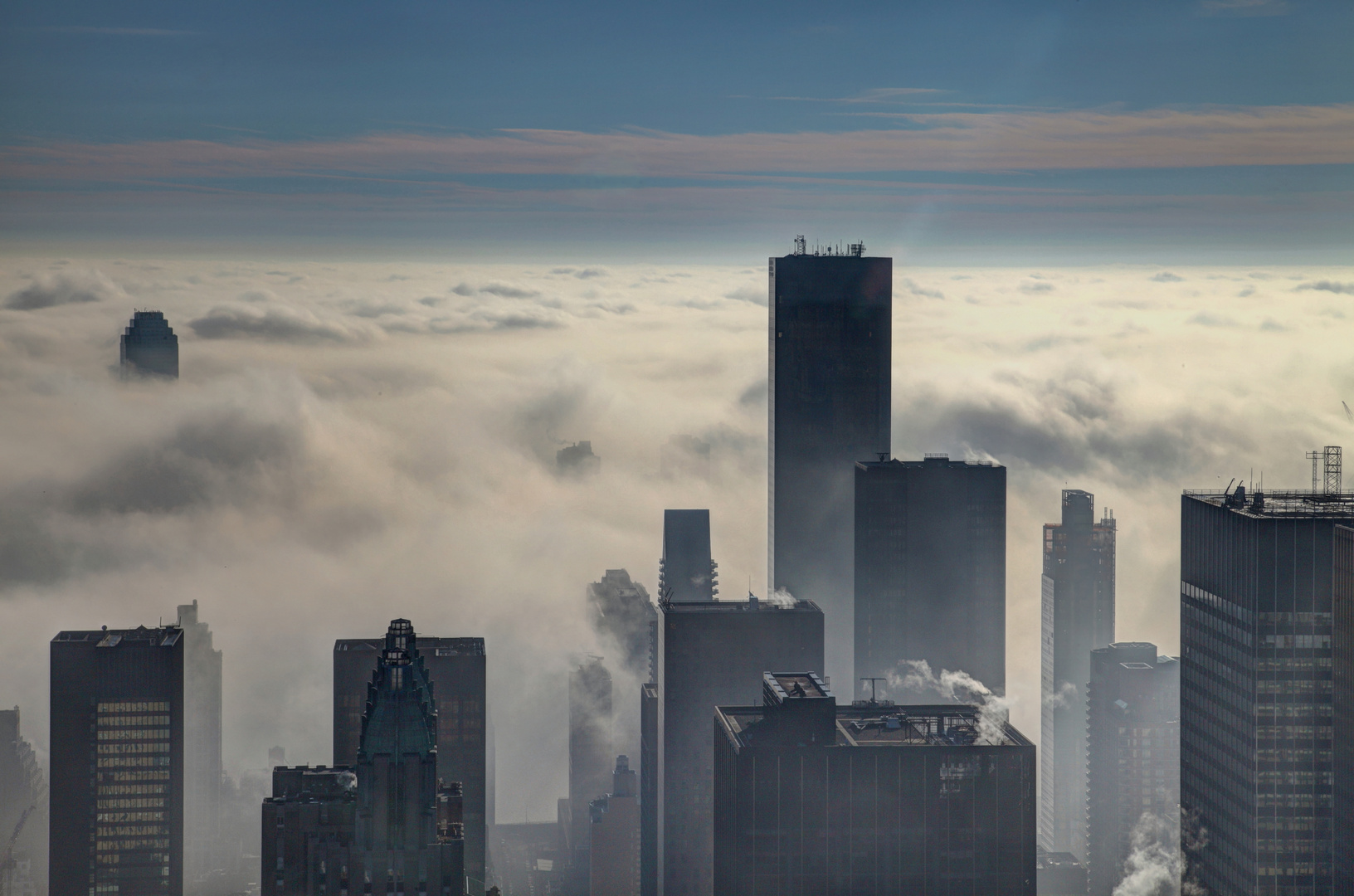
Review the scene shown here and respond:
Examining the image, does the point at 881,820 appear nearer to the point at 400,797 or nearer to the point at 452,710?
the point at 400,797

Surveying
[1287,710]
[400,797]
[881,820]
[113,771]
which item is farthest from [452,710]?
[1287,710]

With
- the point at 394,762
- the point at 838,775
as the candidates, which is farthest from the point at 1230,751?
the point at 394,762

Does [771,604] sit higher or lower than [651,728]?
higher

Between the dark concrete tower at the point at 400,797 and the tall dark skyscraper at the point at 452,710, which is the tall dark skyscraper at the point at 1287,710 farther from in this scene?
the tall dark skyscraper at the point at 452,710

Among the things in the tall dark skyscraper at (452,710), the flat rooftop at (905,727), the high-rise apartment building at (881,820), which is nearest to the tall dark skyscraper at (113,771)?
the tall dark skyscraper at (452,710)

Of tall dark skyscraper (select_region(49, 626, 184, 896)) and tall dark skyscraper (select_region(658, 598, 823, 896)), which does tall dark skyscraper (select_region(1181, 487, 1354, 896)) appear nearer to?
tall dark skyscraper (select_region(658, 598, 823, 896))

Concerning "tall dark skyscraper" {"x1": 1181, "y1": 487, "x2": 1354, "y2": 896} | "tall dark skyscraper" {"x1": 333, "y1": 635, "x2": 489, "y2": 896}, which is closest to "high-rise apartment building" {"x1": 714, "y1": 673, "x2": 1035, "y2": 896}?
"tall dark skyscraper" {"x1": 1181, "y1": 487, "x2": 1354, "y2": 896}

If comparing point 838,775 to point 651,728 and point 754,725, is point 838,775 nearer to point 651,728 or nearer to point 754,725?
point 754,725
